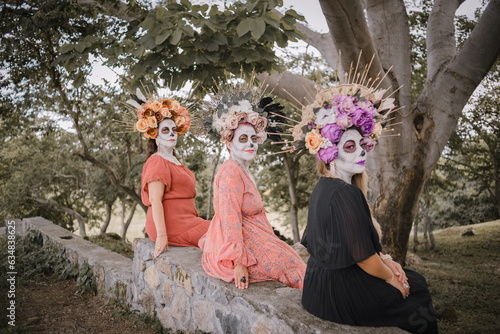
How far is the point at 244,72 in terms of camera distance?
4117 millimetres

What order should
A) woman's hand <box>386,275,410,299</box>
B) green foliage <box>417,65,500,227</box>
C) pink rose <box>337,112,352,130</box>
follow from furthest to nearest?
green foliage <box>417,65,500,227</box> → pink rose <box>337,112,352,130</box> → woman's hand <box>386,275,410,299</box>

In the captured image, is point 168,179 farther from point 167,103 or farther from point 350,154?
point 350,154

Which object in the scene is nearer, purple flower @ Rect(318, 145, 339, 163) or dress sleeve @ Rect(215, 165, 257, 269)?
purple flower @ Rect(318, 145, 339, 163)

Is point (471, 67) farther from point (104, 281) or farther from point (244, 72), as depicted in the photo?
point (104, 281)

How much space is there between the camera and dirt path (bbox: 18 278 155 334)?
11.0 ft

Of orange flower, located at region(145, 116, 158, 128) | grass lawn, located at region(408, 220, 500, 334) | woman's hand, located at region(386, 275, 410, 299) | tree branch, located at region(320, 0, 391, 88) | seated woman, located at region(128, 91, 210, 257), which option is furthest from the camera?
grass lawn, located at region(408, 220, 500, 334)

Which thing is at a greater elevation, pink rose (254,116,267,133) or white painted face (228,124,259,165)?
pink rose (254,116,267,133)

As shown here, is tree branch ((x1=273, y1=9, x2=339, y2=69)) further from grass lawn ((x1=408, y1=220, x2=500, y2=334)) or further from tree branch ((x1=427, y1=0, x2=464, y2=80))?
grass lawn ((x1=408, y1=220, x2=500, y2=334))

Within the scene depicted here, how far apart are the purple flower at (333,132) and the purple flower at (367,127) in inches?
4.9

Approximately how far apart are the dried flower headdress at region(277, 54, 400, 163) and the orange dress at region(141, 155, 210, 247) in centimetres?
167

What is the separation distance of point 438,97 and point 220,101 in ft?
10.6

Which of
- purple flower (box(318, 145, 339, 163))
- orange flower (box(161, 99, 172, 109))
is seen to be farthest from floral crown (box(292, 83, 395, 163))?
orange flower (box(161, 99, 172, 109))

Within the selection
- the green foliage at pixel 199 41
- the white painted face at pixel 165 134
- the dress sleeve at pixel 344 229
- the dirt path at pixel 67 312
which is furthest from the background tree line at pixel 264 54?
the dirt path at pixel 67 312

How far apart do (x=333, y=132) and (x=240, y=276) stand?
111 centimetres
